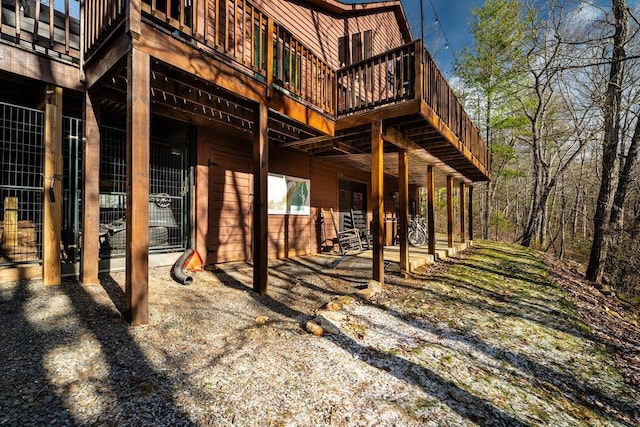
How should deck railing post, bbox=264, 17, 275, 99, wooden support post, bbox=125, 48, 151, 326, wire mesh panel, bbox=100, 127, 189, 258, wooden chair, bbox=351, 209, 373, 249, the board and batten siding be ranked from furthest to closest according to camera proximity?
wooden chair, bbox=351, 209, 373, 249, the board and batten siding, wire mesh panel, bbox=100, 127, 189, 258, deck railing post, bbox=264, 17, 275, 99, wooden support post, bbox=125, 48, 151, 326

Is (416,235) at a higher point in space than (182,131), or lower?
lower

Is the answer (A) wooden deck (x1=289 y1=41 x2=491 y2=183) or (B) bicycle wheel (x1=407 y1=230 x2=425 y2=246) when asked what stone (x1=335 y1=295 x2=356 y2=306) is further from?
(B) bicycle wheel (x1=407 y1=230 x2=425 y2=246)

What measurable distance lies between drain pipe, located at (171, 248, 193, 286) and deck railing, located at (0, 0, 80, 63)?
2959 mm

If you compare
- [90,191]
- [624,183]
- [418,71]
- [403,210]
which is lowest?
[403,210]

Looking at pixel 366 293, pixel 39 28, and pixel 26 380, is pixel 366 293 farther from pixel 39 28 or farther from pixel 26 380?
pixel 39 28

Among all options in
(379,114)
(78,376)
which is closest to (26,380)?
(78,376)

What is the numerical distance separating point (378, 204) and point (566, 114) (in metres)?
14.4

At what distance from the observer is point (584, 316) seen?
433 centimetres

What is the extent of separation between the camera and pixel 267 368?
2.13 m

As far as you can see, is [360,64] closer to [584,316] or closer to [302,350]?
[302,350]

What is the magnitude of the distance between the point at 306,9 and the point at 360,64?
12.0ft

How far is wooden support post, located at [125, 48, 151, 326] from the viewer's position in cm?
252

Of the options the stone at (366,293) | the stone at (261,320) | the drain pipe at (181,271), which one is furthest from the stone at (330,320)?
the drain pipe at (181,271)

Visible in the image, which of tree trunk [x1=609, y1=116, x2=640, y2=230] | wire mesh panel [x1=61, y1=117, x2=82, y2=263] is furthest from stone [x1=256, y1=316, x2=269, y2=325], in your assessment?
tree trunk [x1=609, y1=116, x2=640, y2=230]
